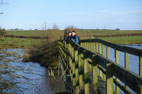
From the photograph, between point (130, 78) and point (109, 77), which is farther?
point (109, 77)

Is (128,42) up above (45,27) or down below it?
below

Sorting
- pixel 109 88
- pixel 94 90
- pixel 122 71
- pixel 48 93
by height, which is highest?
pixel 122 71

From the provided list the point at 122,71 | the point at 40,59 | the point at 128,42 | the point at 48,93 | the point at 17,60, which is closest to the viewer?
the point at 122,71

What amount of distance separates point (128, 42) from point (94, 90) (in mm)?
39422

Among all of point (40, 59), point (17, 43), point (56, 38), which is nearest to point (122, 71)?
point (17, 43)

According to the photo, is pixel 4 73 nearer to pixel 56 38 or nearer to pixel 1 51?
pixel 1 51

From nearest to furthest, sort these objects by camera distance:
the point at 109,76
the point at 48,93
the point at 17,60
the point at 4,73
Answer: the point at 109,76, the point at 4,73, the point at 17,60, the point at 48,93

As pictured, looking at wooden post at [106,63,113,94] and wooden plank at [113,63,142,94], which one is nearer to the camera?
wooden plank at [113,63,142,94]

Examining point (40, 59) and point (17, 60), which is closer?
point (17, 60)

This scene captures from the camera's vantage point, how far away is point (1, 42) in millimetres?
5270

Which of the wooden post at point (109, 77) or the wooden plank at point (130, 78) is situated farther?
the wooden post at point (109, 77)

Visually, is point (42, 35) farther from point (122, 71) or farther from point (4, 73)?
point (122, 71)

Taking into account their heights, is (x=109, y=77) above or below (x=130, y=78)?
below

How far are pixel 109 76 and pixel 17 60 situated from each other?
9.75ft
